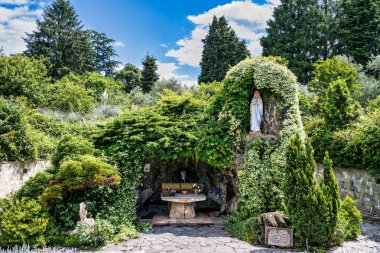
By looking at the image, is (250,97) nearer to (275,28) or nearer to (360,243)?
(360,243)

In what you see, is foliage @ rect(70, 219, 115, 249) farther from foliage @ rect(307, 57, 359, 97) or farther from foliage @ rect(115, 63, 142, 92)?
foliage @ rect(115, 63, 142, 92)

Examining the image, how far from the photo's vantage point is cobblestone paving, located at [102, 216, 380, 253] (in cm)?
696

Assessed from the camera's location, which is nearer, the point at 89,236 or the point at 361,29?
the point at 89,236

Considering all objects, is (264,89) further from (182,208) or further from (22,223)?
(22,223)

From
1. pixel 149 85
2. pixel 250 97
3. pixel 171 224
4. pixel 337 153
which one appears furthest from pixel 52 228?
pixel 149 85

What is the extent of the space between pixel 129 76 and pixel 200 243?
3674cm

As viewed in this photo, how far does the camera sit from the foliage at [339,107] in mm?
12055

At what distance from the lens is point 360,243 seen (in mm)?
7496

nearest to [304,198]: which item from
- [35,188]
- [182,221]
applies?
[182,221]

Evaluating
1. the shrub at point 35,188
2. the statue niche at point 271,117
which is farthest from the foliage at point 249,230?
the shrub at point 35,188

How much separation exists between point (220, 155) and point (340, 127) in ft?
21.6

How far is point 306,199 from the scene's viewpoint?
6.39m

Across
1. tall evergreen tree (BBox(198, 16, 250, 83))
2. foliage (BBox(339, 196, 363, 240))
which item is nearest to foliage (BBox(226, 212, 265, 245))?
foliage (BBox(339, 196, 363, 240))

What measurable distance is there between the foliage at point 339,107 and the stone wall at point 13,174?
11657 millimetres
